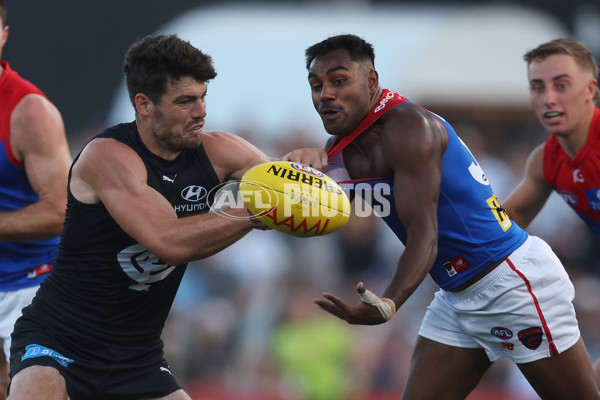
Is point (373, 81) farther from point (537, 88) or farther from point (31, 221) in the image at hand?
point (31, 221)

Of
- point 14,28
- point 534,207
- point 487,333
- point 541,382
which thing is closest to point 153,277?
point 487,333

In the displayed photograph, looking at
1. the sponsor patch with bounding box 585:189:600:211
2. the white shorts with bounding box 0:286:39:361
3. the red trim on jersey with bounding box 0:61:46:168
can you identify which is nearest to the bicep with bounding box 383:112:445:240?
the sponsor patch with bounding box 585:189:600:211

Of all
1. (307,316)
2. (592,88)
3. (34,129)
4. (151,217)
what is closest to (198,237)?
(151,217)

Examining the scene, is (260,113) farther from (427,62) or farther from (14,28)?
(14,28)

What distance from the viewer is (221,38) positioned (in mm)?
12359

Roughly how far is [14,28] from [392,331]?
6.95 meters

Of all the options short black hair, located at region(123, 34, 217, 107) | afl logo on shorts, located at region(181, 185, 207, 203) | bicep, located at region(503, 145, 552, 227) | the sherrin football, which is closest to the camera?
the sherrin football

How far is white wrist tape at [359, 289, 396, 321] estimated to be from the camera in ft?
12.9

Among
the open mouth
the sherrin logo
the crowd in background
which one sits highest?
the open mouth

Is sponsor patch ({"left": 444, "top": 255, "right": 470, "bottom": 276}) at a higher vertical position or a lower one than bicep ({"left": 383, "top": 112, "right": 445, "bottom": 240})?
lower

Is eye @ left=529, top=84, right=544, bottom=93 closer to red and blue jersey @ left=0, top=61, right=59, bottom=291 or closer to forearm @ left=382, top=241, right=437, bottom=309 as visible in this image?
forearm @ left=382, top=241, right=437, bottom=309

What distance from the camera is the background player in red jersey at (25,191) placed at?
5449mm

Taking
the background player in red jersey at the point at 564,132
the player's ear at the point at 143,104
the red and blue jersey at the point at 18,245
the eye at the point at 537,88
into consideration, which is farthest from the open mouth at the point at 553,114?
the red and blue jersey at the point at 18,245

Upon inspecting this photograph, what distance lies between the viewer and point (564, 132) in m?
5.86
